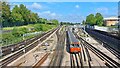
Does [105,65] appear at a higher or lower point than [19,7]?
lower

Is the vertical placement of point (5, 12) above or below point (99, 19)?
above

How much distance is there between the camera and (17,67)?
1347 inches

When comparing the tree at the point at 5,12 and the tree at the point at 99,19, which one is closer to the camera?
the tree at the point at 5,12

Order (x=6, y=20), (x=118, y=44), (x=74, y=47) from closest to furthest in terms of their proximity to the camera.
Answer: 1. (x=74, y=47)
2. (x=118, y=44)
3. (x=6, y=20)

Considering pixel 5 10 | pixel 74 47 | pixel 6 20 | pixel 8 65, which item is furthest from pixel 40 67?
pixel 6 20

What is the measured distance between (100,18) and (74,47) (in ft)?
465

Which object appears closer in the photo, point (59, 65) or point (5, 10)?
point (59, 65)

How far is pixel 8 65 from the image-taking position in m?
35.6

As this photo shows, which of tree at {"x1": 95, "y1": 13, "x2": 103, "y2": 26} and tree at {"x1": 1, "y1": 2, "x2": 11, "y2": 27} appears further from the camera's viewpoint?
tree at {"x1": 95, "y1": 13, "x2": 103, "y2": 26}

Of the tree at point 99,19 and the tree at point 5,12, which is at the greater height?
the tree at point 5,12

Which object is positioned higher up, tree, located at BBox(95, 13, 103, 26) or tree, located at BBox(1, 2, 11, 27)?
tree, located at BBox(1, 2, 11, 27)

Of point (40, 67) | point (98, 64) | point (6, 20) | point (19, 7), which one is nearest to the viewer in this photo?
point (40, 67)

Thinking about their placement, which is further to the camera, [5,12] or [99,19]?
[99,19]

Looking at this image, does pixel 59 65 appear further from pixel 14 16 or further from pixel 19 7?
pixel 19 7
